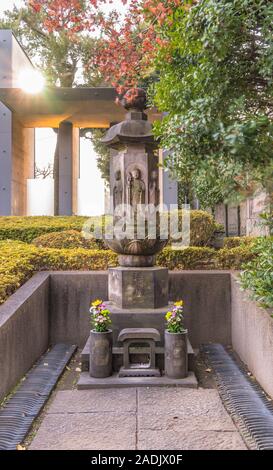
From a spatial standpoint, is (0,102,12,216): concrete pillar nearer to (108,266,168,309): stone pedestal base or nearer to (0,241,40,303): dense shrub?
(0,241,40,303): dense shrub

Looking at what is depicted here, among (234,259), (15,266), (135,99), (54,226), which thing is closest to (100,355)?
(15,266)

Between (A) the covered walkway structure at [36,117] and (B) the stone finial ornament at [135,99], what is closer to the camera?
(B) the stone finial ornament at [135,99]

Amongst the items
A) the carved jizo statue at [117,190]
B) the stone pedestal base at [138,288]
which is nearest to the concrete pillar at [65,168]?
the carved jizo statue at [117,190]

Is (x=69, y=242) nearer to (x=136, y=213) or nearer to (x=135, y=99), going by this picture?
(x=136, y=213)

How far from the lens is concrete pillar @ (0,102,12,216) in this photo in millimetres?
12983

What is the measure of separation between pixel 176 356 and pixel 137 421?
98cm

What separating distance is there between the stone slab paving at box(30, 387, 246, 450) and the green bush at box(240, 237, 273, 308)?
1007 mm

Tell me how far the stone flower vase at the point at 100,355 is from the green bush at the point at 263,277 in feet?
4.99

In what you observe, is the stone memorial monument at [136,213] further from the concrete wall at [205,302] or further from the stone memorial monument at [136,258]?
the concrete wall at [205,302]

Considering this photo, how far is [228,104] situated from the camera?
289 cm

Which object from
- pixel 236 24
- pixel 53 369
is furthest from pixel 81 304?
pixel 236 24

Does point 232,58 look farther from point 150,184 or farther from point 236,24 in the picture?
point 150,184

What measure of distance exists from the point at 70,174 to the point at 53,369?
10.4 meters

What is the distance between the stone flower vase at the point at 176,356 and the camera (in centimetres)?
393
